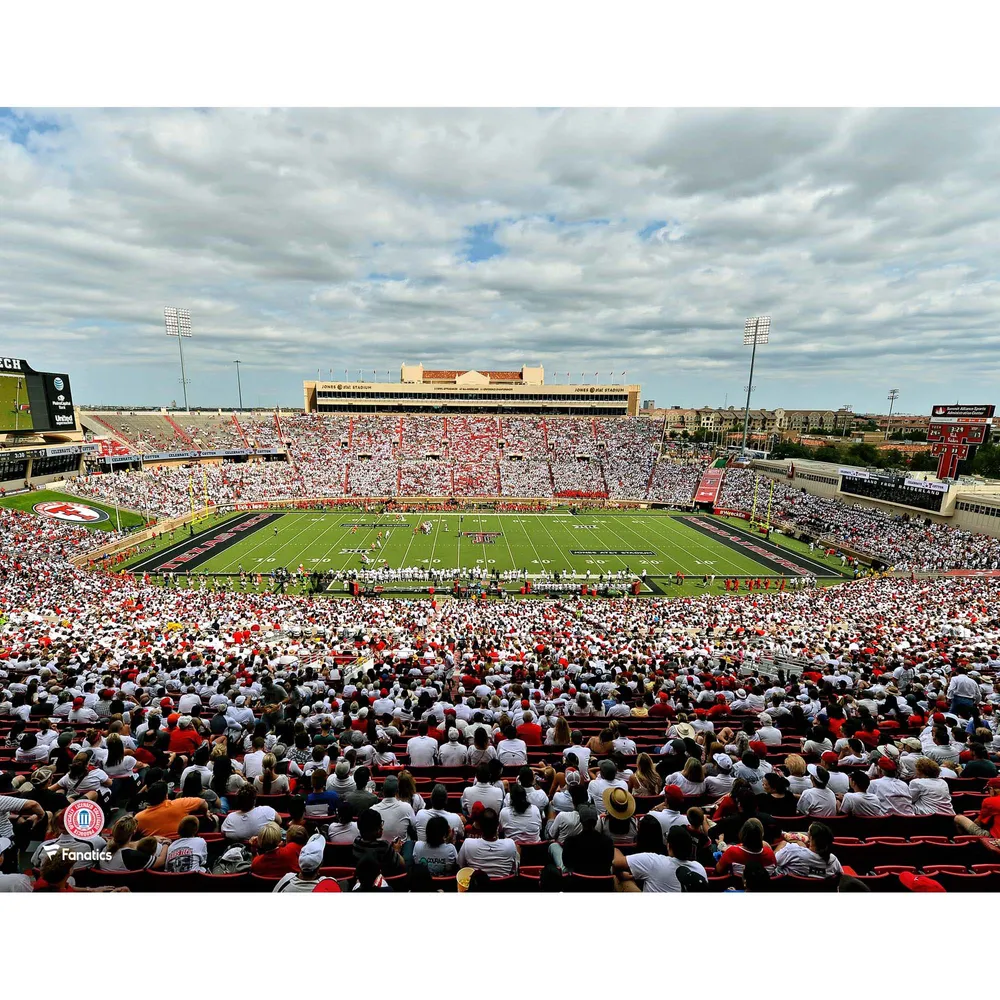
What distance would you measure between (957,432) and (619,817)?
44.1 meters

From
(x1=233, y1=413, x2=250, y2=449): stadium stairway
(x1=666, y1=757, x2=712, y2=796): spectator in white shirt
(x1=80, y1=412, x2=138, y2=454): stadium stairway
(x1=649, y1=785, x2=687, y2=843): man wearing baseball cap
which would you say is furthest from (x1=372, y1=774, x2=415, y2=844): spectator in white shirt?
(x1=233, y1=413, x2=250, y2=449): stadium stairway

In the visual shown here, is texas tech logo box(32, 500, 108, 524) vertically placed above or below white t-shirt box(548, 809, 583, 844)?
below

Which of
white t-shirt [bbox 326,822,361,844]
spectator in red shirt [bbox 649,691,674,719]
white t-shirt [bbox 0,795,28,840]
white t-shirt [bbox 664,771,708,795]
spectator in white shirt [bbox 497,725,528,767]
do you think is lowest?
spectator in red shirt [bbox 649,691,674,719]

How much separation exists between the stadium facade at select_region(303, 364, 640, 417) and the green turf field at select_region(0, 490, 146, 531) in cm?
3712

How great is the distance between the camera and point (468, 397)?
73812 millimetres

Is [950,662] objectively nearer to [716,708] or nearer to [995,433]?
[716,708]

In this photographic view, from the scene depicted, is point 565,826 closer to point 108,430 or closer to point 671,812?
point 671,812

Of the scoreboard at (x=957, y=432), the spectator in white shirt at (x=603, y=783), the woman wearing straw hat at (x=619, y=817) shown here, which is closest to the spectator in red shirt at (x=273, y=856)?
the woman wearing straw hat at (x=619, y=817)

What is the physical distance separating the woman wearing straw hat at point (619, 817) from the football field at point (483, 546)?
24.3 metres

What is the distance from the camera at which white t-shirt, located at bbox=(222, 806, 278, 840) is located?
408 cm

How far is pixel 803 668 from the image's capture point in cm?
1098

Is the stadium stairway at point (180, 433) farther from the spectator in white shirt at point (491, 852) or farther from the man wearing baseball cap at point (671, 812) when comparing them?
the man wearing baseball cap at point (671, 812)

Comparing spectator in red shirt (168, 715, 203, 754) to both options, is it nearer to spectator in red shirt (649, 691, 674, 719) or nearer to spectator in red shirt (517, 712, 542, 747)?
spectator in red shirt (517, 712, 542, 747)

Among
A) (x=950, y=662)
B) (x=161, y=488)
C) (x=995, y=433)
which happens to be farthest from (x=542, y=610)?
(x=995, y=433)
